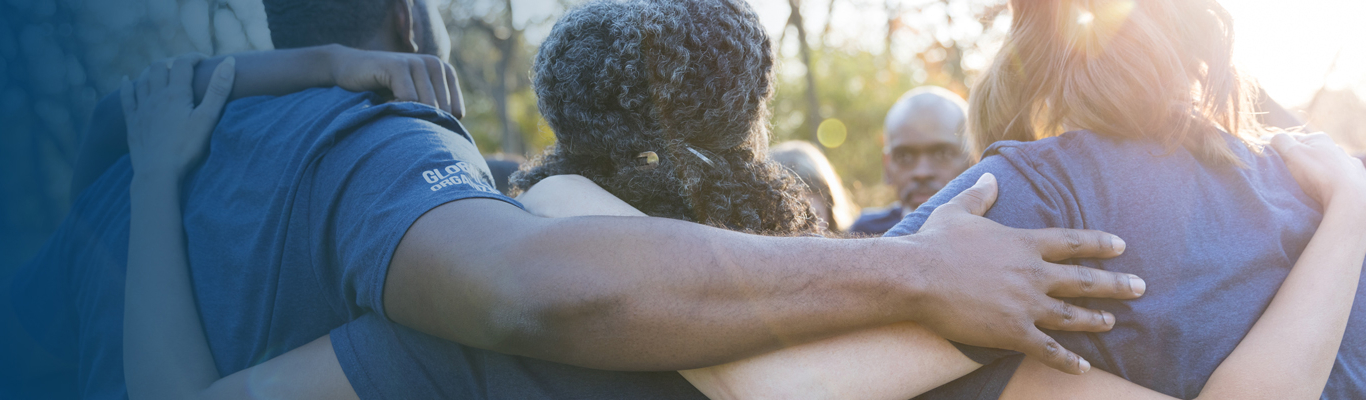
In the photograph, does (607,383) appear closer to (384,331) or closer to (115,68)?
(384,331)

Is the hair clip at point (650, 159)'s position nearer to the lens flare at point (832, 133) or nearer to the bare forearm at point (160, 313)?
the bare forearm at point (160, 313)

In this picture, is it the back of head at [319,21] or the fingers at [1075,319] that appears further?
the back of head at [319,21]

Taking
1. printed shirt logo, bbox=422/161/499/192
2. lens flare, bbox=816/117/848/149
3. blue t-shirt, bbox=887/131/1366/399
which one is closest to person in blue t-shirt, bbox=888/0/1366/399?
blue t-shirt, bbox=887/131/1366/399

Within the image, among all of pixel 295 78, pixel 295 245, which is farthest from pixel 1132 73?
pixel 295 78

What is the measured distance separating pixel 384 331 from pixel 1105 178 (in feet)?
5.22

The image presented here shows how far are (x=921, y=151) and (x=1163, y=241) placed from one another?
330 centimetres

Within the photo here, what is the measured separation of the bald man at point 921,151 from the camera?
458 centimetres

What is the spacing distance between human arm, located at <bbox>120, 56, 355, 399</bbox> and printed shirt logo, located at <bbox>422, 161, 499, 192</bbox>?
1.58ft

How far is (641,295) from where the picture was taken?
4.16 feet

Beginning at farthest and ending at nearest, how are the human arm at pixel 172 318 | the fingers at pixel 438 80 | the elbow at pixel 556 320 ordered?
the fingers at pixel 438 80 → the human arm at pixel 172 318 → the elbow at pixel 556 320

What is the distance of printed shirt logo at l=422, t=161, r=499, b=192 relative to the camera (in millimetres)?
1437

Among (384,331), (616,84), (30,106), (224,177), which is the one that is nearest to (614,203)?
(616,84)

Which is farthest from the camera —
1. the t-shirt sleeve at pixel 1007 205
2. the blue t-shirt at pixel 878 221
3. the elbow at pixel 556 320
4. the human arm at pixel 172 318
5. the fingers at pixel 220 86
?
the blue t-shirt at pixel 878 221

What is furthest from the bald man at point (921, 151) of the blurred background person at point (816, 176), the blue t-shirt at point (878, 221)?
the blurred background person at point (816, 176)
